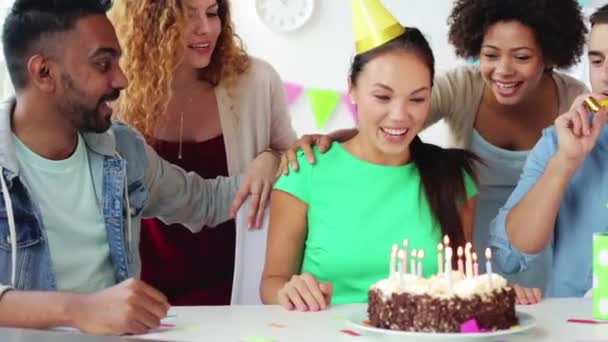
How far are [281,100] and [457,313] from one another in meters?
1.30

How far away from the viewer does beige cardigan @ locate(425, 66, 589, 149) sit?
2.49 m

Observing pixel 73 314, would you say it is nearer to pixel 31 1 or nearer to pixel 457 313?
pixel 457 313

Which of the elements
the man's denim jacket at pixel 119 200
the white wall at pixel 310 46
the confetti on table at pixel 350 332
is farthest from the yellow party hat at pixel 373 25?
the white wall at pixel 310 46

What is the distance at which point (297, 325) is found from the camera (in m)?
1.41

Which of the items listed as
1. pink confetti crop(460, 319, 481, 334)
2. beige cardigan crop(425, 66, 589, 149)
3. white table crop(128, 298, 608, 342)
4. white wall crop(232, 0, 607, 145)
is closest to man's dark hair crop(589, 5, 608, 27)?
beige cardigan crop(425, 66, 589, 149)

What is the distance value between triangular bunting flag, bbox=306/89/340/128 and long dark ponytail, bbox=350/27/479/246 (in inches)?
120

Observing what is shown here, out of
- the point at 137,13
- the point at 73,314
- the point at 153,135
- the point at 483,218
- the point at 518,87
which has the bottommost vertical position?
the point at 73,314

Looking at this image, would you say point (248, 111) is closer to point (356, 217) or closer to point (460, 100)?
point (460, 100)

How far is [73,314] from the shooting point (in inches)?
52.8

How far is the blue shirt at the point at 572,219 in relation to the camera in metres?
1.93

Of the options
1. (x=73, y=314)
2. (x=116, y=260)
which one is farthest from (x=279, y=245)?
(x=73, y=314)

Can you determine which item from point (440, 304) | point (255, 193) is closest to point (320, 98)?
point (255, 193)

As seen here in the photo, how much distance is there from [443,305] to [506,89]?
3.84ft

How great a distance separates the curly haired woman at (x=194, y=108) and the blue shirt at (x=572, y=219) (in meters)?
0.73
